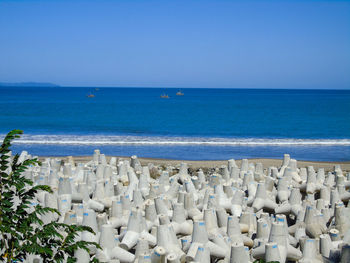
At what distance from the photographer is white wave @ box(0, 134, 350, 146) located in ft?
87.4

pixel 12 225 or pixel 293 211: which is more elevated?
pixel 12 225

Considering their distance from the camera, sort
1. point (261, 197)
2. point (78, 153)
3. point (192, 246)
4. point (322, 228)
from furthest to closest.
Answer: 1. point (78, 153)
2. point (261, 197)
3. point (322, 228)
4. point (192, 246)

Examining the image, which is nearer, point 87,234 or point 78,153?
point 87,234

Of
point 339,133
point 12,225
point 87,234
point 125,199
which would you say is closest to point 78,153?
point 125,199

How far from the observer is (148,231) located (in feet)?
19.5

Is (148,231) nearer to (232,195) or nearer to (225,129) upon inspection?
(232,195)

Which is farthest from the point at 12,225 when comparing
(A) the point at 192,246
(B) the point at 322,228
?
(B) the point at 322,228

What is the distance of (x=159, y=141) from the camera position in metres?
27.7

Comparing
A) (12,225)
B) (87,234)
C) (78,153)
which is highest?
(12,225)

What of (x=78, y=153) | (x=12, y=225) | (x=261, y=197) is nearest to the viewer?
(x=12, y=225)

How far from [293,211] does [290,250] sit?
183cm

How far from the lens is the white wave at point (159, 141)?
2662 cm

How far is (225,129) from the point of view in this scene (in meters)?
36.5

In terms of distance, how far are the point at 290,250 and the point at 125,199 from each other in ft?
9.23
